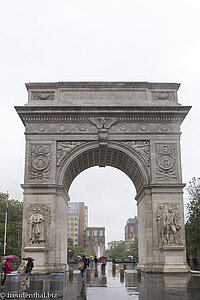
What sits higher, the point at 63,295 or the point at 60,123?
the point at 60,123

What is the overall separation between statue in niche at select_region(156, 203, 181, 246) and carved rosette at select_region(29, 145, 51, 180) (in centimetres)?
946

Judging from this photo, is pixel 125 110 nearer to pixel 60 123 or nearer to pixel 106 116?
pixel 106 116

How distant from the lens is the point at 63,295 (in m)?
14.3

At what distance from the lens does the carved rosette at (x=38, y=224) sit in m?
26.2

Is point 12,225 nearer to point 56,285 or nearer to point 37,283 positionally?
point 37,283

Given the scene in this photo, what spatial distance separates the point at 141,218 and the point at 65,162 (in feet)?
27.8

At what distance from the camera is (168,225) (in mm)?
26609

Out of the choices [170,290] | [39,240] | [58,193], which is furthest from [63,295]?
[58,193]

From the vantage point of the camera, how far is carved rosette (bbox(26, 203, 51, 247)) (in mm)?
26250

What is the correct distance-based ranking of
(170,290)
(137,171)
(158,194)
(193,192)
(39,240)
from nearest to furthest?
(170,290), (39,240), (158,194), (137,171), (193,192)

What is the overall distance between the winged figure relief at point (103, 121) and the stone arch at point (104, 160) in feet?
4.92

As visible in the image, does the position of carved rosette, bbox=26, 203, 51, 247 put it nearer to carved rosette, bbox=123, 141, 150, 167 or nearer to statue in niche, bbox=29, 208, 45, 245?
statue in niche, bbox=29, 208, 45, 245

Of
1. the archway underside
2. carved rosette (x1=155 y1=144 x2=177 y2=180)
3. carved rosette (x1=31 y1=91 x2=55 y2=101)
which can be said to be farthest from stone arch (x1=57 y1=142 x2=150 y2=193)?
carved rosette (x1=31 y1=91 x2=55 y2=101)

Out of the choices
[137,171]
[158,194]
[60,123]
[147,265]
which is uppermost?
[60,123]
